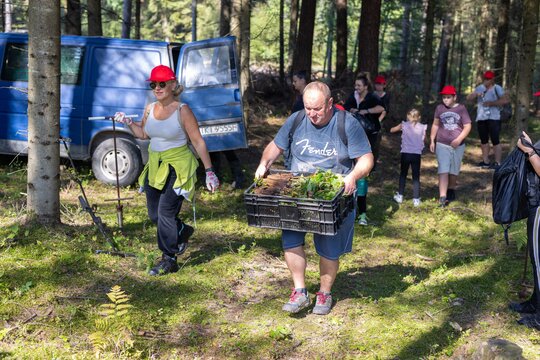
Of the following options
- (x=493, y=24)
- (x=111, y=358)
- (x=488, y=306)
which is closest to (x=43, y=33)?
(x=111, y=358)

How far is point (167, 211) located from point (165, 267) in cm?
61

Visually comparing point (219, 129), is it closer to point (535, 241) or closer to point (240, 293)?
point (240, 293)

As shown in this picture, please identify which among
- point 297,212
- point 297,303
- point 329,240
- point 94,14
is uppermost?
point 94,14

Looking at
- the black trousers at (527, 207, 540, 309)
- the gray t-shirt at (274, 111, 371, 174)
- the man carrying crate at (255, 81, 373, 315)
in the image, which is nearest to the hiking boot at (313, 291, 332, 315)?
the man carrying crate at (255, 81, 373, 315)

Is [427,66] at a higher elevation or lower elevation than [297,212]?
higher

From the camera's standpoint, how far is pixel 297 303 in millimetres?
5555

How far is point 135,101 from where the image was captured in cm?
999

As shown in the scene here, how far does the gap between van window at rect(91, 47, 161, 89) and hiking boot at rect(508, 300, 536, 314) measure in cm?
648

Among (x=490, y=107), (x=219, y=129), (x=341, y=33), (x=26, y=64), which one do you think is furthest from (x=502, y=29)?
(x=26, y=64)

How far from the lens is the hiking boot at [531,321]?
5.44m

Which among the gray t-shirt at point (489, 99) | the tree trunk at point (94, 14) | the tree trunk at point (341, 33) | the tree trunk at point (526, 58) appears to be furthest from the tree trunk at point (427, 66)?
the tree trunk at point (94, 14)

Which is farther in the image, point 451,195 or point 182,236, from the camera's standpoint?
point 451,195

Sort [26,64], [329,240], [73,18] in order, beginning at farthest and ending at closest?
[73,18] → [26,64] → [329,240]

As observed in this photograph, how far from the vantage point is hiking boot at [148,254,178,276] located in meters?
6.32
